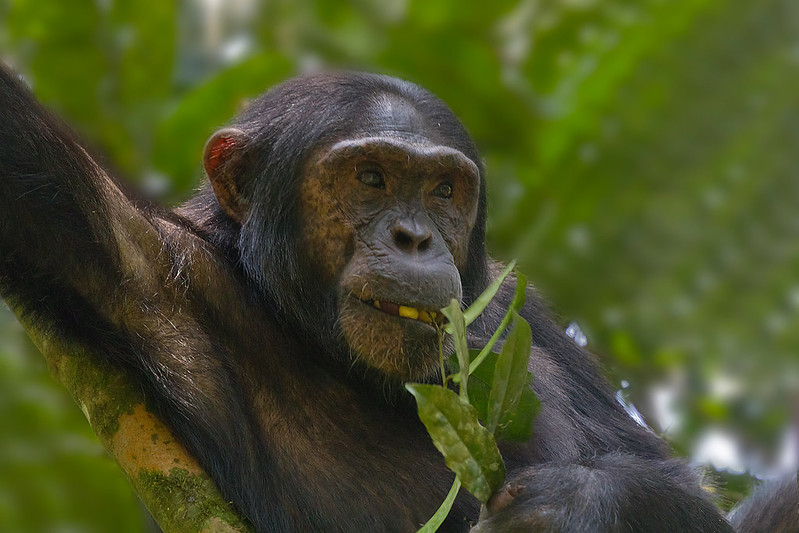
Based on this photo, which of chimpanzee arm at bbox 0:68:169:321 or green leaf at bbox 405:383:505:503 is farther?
chimpanzee arm at bbox 0:68:169:321

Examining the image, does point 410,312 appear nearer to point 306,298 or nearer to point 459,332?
point 306,298

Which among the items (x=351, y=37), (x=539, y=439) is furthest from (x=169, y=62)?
(x=539, y=439)

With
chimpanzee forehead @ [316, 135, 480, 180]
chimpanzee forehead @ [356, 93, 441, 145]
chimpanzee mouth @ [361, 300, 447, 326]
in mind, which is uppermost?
chimpanzee forehead @ [356, 93, 441, 145]

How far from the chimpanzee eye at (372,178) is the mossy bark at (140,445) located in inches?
64.6

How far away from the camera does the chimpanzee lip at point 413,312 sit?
4812 mm

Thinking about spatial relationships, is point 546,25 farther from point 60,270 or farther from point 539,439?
point 60,270

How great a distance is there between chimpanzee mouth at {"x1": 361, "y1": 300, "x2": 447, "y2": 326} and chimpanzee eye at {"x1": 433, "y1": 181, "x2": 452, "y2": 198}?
89 centimetres

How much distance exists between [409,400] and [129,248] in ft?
5.75

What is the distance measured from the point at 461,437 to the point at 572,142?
5.11 feet

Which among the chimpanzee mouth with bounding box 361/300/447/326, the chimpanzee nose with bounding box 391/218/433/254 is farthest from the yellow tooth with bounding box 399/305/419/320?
the chimpanzee nose with bounding box 391/218/433/254

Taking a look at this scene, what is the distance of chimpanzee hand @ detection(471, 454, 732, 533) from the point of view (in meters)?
4.25

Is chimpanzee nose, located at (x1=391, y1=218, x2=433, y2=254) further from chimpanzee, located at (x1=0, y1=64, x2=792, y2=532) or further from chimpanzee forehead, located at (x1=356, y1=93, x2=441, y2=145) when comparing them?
chimpanzee forehead, located at (x1=356, y1=93, x2=441, y2=145)

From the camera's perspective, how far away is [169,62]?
8.52 metres

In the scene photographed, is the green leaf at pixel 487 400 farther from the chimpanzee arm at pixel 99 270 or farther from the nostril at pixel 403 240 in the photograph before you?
the chimpanzee arm at pixel 99 270
